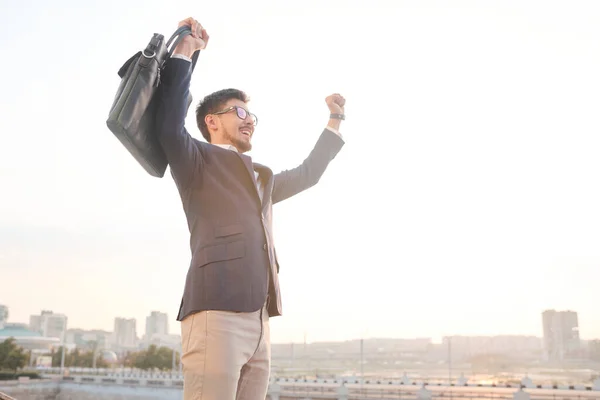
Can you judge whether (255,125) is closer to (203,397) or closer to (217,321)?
(217,321)

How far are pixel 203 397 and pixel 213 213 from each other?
0.51 meters

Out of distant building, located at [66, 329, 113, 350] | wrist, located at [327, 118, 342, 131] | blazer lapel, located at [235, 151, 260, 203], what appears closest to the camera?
blazer lapel, located at [235, 151, 260, 203]

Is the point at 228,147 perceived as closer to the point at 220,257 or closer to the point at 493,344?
the point at 220,257

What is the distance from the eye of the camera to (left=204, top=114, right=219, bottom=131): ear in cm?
193

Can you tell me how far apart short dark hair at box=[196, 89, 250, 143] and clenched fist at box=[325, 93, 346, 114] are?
0.47 meters

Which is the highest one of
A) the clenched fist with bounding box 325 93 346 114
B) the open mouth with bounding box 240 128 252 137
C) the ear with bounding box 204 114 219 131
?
the clenched fist with bounding box 325 93 346 114

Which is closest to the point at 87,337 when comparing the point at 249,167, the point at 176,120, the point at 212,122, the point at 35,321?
the point at 35,321

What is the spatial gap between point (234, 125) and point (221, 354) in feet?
2.58

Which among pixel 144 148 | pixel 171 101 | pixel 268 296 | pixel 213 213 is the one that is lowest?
pixel 268 296

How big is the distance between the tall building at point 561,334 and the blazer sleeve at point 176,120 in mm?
72844

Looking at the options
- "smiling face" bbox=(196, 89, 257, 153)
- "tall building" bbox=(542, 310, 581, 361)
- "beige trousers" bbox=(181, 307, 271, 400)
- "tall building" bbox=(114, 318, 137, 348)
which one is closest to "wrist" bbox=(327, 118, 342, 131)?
"smiling face" bbox=(196, 89, 257, 153)

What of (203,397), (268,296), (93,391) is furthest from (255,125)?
(93,391)

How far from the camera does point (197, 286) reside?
1.56m

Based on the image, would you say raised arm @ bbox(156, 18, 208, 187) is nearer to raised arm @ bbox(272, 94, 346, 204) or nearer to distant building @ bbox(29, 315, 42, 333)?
raised arm @ bbox(272, 94, 346, 204)
